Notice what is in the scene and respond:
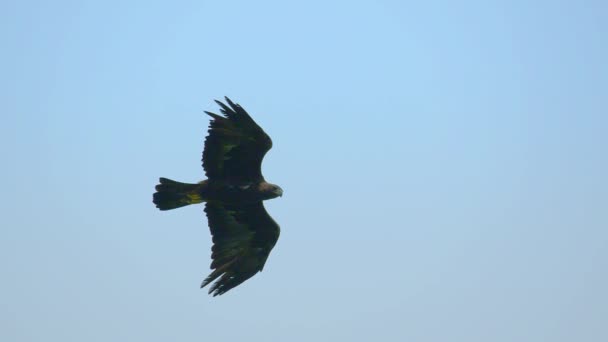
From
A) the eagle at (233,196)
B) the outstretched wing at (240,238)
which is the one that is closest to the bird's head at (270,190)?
the eagle at (233,196)

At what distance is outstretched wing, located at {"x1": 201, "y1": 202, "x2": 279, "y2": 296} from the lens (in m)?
23.8

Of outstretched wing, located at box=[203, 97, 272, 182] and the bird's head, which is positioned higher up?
outstretched wing, located at box=[203, 97, 272, 182]

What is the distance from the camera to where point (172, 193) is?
22672 mm

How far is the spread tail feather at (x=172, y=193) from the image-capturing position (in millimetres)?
22672

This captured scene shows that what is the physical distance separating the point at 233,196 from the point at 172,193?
1.28 m

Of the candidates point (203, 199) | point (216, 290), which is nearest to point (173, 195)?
point (203, 199)

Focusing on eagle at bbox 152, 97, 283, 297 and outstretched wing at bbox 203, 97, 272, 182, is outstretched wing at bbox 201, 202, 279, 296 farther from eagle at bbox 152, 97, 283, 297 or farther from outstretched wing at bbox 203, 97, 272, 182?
outstretched wing at bbox 203, 97, 272, 182

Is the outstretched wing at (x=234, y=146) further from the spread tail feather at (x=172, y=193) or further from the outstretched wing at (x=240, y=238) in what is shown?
the outstretched wing at (x=240, y=238)

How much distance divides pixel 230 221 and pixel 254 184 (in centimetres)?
144

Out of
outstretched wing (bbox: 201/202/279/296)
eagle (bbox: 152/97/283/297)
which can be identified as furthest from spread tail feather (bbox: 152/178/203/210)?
outstretched wing (bbox: 201/202/279/296)

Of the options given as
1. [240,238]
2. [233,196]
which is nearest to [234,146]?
[233,196]

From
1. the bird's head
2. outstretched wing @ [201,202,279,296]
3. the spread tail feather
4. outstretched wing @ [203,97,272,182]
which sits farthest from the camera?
outstretched wing @ [201,202,279,296]

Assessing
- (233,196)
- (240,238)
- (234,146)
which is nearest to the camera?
(234,146)

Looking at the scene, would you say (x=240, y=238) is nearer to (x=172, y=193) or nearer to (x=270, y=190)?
(x=270, y=190)
